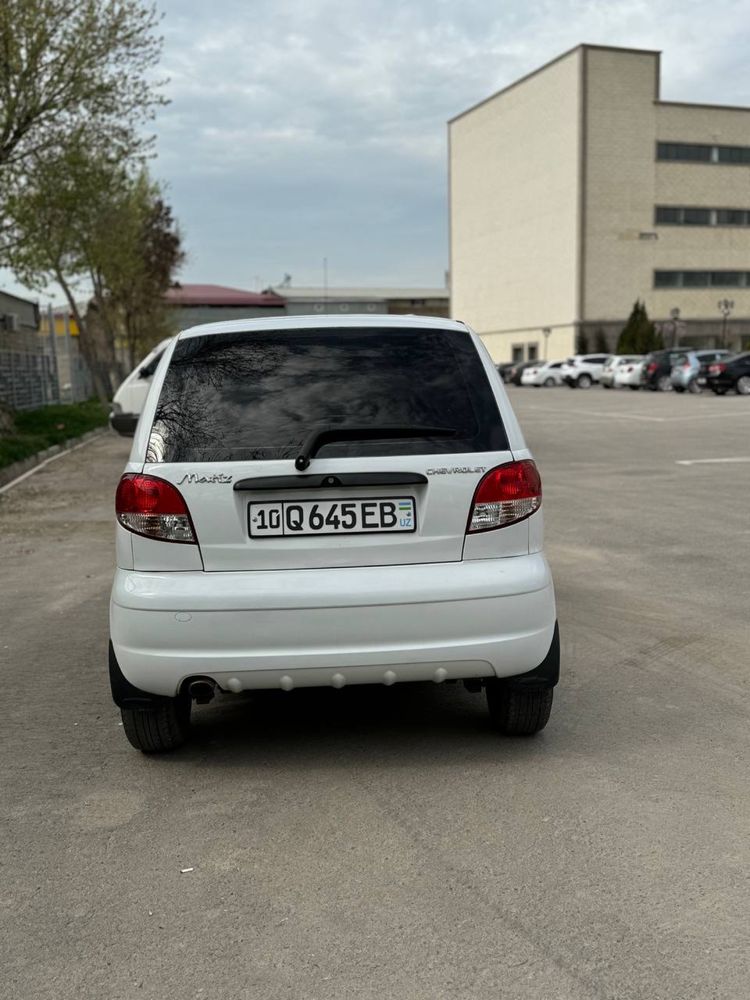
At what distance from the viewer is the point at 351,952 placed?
108 inches

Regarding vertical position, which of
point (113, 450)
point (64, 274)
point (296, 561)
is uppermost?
point (64, 274)

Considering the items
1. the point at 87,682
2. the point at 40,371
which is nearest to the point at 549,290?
the point at 40,371

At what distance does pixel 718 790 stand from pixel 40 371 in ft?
98.0

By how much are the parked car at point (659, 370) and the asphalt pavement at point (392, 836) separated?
123 ft

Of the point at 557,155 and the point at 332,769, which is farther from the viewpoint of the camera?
the point at 557,155

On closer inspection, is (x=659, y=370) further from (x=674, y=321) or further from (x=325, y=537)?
(x=325, y=537)

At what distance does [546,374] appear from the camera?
56844 mm

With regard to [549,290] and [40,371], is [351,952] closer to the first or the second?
[40,371]

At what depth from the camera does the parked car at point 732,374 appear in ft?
117

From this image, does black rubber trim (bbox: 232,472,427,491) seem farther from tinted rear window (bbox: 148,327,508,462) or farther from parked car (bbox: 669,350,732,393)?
parked car (bbox: 669,350,732,393)

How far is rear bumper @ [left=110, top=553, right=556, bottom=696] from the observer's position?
3.73 metres

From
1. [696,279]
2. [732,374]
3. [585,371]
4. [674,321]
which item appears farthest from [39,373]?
[696,279]

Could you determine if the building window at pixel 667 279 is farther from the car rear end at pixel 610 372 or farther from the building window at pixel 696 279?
the car rear end at pixel 610 372

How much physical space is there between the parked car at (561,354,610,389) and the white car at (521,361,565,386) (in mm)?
1734
